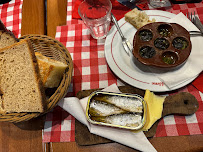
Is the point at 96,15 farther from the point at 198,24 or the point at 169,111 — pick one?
the point at 169,111

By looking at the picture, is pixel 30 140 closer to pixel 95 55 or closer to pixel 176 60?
pixel 95 55

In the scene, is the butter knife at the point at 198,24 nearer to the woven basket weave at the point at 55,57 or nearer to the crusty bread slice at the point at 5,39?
the woven basket weave at the point at 55,57

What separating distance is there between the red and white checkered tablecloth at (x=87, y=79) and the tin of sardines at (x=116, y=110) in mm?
175

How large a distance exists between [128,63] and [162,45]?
0.82ft

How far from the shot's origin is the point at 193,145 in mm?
936

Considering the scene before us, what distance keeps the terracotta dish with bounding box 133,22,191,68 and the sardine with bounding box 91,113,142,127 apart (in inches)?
13.5

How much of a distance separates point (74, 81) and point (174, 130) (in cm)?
71

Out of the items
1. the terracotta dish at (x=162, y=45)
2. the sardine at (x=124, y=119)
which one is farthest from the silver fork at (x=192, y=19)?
the sardine at (x=124, y=119)

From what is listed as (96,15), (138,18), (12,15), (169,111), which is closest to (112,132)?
(169,111)

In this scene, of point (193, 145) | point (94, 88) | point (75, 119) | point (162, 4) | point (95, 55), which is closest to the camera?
point (193, 145)

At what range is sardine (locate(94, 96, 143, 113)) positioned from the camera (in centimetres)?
93

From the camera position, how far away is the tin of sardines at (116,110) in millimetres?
915

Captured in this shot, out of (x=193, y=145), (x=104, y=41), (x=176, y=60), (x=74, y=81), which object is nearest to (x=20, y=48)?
(x=74, y=81)

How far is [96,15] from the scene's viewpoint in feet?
4.71
